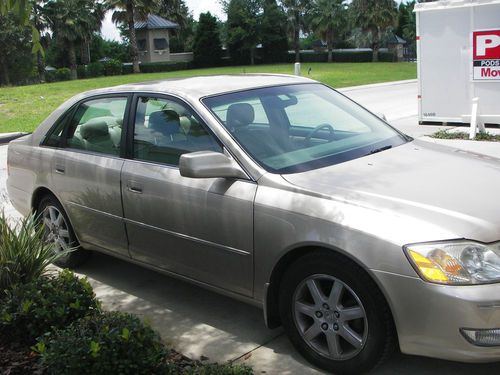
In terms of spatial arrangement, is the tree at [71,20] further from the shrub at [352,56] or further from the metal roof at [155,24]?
the shrub at [352,56]

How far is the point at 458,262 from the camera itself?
9.56 ft

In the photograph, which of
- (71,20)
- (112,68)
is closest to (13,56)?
(71,20)

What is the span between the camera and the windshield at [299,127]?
3.92 meters

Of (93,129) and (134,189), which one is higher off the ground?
(93,129)

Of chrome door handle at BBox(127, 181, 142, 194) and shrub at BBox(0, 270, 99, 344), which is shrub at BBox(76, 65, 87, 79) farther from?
shrub at BBox(0, 270, 99, 344)

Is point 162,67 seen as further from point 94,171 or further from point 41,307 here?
point 41,307

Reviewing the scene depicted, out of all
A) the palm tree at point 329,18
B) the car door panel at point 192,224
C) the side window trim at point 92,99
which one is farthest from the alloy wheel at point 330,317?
the palm tree at point 329,18

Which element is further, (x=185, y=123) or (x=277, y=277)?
(x=185, y=123)

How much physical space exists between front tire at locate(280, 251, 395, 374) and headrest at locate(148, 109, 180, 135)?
1.43 meters

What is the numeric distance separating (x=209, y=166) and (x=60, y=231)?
2210mm

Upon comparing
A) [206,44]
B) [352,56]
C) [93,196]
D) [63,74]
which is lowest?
[93,196]

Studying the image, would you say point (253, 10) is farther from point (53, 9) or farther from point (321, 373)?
point (321, 373)

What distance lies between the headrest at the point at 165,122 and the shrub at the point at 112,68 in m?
57.0

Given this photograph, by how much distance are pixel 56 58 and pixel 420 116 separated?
65.0 metres
